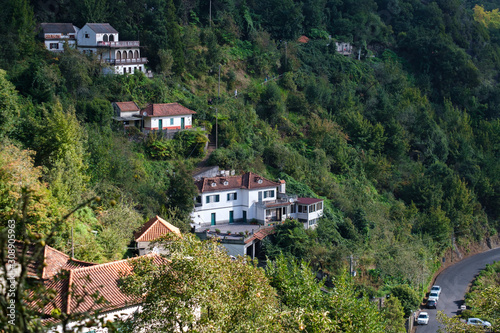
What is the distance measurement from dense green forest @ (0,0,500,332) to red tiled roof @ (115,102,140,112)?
30.9 inches

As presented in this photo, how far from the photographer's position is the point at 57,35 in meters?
38.2

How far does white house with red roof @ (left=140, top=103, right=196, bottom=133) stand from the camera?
3578 cm

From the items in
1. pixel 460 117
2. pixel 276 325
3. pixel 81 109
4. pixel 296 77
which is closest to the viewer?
pixel 276 325

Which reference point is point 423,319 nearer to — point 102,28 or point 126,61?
point 126,61

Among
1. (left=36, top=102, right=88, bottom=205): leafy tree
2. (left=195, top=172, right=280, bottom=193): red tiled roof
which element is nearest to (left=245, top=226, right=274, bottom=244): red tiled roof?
(left=195, top=172, right=280, bottom=193): red tiled roof

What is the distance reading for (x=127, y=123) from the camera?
35.4 m

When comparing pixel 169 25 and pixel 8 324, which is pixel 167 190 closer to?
pixel 169 25

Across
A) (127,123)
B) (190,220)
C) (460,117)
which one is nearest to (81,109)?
(127,123)

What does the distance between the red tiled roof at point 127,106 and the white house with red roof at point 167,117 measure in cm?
51

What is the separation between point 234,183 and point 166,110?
6.91 metres

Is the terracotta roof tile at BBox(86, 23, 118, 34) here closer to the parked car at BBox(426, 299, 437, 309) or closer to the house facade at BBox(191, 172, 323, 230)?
the house facade at BBox(191, 172, 323, 230)

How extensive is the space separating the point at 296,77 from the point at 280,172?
47.3 ft

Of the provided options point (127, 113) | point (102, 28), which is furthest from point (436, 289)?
point (102, 28)

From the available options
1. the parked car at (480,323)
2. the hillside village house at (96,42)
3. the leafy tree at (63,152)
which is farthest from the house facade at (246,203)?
the hillside village house at (96,42)
